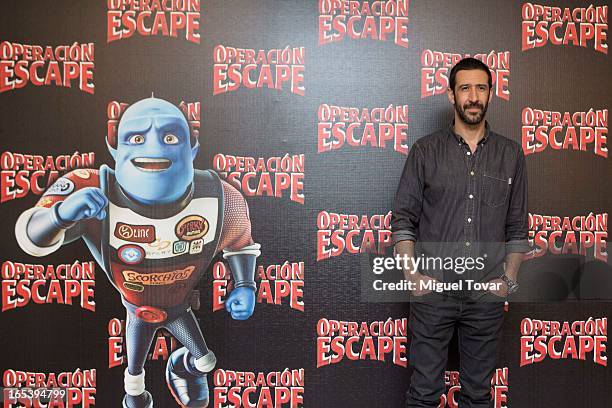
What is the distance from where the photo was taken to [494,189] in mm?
2271

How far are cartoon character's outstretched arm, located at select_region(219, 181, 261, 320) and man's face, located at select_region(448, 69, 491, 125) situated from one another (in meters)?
1.01

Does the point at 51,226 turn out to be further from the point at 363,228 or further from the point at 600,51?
the point at 600,51

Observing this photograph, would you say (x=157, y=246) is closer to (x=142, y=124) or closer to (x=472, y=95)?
(x=142, y=124)

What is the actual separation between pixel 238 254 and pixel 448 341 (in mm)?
968

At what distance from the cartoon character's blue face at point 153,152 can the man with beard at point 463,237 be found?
3.23ft

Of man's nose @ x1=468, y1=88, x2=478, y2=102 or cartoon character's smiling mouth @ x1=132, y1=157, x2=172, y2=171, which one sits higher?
man's nose @ x1=468, y1=88, x2=478, y2=102

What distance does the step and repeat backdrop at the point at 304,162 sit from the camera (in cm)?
262

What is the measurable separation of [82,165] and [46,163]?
158 mm

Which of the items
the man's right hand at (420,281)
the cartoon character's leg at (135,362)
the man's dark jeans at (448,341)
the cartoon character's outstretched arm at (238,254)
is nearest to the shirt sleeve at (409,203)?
the man's right hand at (420,281)

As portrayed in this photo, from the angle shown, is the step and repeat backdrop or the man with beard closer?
the man with beard

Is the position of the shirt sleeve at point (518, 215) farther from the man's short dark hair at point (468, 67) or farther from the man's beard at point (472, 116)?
the man's short dark hair at point (468, 67)

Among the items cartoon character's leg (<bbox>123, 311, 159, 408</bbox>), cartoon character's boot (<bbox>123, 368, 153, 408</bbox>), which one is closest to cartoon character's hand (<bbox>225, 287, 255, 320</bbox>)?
cartoon character's leg (<bbox>123, 311, 159, 408</bbox>)

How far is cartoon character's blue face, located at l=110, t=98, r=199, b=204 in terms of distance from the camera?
2.61 m

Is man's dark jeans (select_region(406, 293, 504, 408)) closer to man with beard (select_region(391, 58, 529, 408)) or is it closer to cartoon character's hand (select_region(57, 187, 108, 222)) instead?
man with beard (select_region(391, 58, 529, 408))
